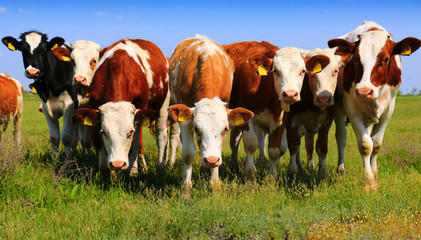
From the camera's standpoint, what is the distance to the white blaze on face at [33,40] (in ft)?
27.5

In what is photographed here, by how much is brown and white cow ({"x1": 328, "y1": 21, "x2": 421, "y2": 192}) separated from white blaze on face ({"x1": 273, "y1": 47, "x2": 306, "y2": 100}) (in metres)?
0.84

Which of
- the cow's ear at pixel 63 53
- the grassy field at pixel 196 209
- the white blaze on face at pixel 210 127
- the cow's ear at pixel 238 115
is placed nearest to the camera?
the grassy field at pixel 196 209

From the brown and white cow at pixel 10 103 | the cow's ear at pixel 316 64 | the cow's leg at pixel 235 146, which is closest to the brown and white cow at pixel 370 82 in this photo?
the cow's ear at pixel 316 64

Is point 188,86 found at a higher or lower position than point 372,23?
lower

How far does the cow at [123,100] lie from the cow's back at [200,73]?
590 mm

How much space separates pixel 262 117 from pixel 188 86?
146 centimetres

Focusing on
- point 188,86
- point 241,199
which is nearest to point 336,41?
point 188,86

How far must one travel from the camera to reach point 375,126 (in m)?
7.20

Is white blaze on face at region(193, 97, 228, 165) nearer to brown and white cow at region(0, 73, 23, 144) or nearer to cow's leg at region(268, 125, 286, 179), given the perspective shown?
cow's leg at region(268, 125, 286, 179)

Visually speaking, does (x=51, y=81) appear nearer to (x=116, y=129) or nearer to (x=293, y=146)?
(x=116, y=129)

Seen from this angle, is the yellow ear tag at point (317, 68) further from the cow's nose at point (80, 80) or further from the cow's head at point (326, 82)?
the cow's nose at point (80, 80)

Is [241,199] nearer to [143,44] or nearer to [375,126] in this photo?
[375,126]

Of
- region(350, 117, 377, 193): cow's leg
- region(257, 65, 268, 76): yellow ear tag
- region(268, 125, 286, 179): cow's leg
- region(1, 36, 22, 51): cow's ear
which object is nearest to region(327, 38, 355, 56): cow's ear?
region(350, 117, 377, 193): cow's leg

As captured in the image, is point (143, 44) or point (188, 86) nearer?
point (188, 86)
